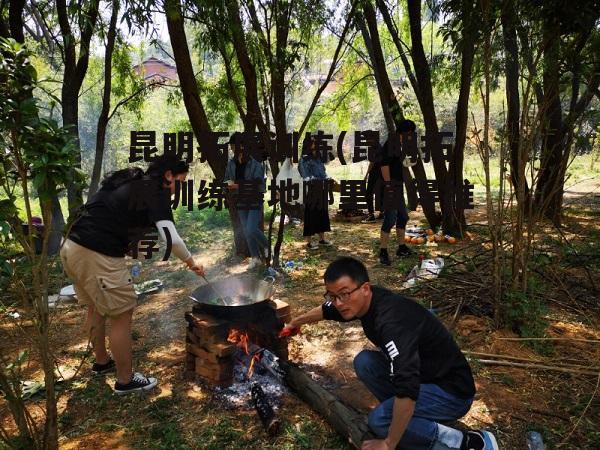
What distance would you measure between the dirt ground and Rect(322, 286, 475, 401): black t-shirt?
724 mm

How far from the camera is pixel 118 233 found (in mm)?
3307

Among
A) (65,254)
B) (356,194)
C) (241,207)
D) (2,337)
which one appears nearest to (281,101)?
(241,207)

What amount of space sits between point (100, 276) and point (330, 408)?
183cm

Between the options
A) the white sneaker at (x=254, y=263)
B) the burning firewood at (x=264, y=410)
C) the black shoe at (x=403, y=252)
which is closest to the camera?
the burning firewood at (x=264, y=410)

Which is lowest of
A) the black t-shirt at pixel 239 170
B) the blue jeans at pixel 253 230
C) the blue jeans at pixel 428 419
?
the blue jeans at pixel 428 419

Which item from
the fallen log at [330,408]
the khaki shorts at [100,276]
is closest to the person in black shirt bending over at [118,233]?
the khaki shorts at [100,276]

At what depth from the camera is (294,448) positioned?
2.83 meters

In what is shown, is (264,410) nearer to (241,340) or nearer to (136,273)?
(241,340)

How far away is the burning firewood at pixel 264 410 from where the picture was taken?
294 centimetres

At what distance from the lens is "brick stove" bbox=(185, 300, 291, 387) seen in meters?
3.44

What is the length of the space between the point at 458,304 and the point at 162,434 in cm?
309

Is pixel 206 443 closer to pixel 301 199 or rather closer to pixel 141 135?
pixel 141 135

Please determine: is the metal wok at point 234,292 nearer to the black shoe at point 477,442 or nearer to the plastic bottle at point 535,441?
the black shoe at point 477,442

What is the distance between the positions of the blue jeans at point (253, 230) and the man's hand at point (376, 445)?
14.9 feet
